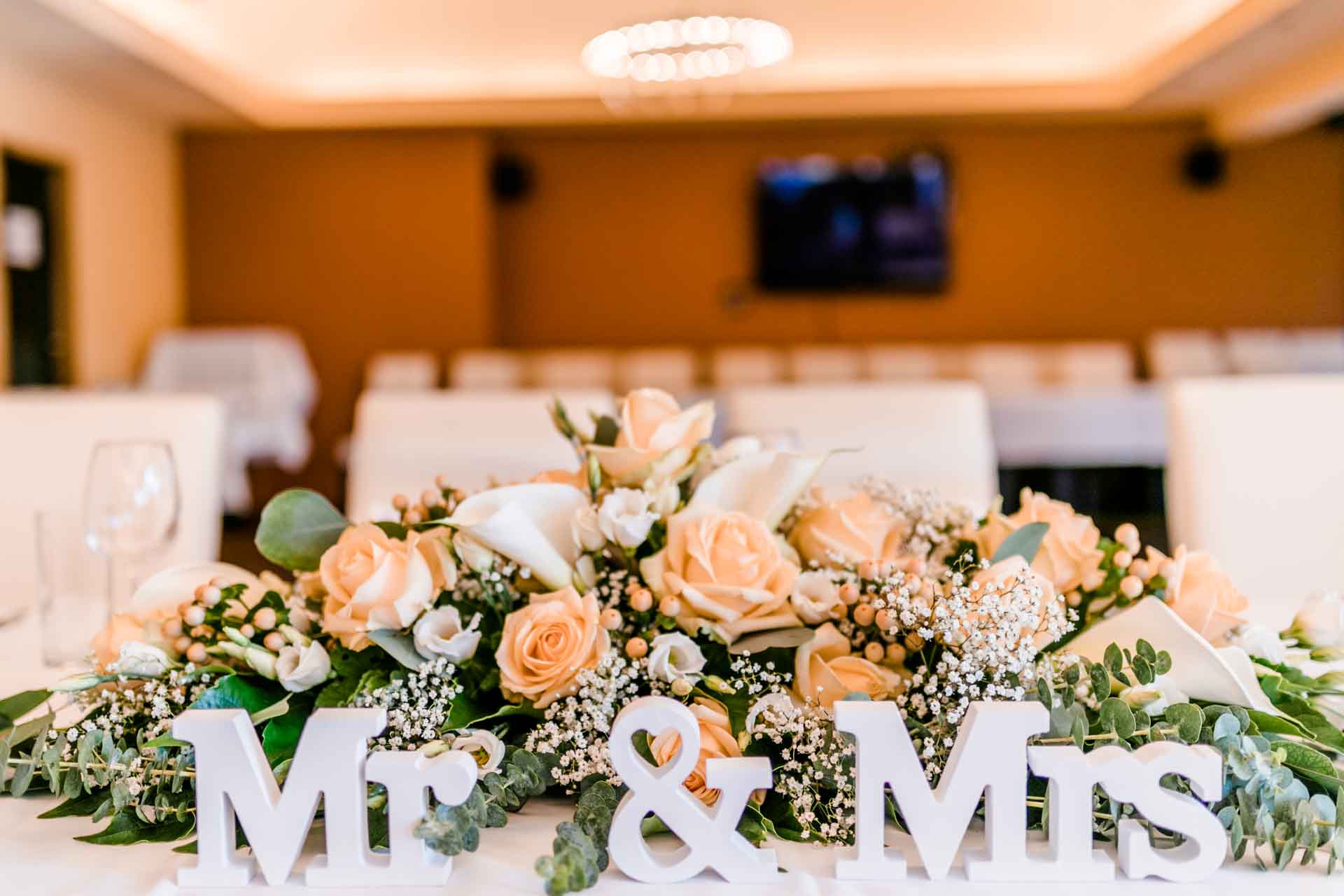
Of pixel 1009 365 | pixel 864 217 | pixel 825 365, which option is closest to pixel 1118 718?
pixel 825 365

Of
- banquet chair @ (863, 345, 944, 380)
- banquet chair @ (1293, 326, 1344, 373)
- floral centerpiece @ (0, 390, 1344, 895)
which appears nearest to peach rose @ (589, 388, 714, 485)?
floral centerpiece @ (0, 390, 1344, 895)

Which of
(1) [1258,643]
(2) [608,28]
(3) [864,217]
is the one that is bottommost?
(1) [1258,643]

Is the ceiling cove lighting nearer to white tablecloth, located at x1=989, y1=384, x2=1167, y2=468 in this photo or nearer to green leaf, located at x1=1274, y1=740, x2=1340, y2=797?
white tablecloth, located at x1=989, y1=384, x2=1167, y2=468

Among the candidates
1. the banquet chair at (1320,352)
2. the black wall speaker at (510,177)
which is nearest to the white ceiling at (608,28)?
the black wall speaker at (510,177)

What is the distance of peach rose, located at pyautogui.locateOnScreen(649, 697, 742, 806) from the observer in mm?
716

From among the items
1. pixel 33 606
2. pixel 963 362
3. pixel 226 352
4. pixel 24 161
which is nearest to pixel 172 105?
pixel 24 161

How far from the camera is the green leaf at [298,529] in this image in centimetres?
83

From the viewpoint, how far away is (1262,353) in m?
6.70

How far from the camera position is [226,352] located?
6.26 metres

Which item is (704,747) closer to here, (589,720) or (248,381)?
(589,720)

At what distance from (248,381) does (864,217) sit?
384 cm

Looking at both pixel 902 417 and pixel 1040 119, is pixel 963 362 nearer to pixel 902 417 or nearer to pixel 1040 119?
pixel 1040 119

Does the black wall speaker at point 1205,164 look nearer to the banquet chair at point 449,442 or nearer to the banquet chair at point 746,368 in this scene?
the banquet chair at point 746,368

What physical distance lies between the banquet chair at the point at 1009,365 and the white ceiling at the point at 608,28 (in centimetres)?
141
